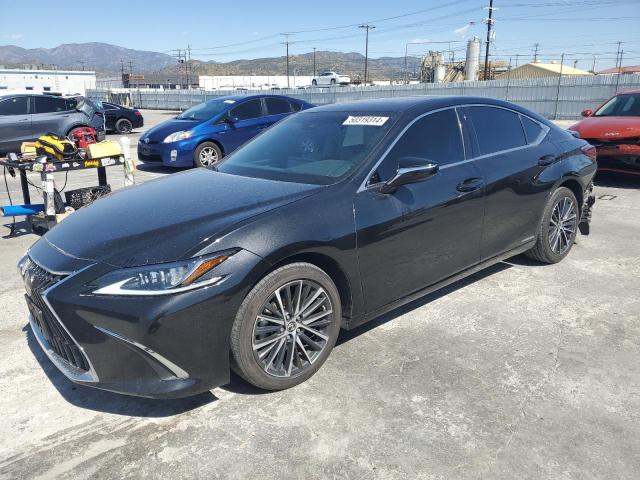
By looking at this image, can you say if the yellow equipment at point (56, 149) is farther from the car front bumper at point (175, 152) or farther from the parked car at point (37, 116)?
the parked car at point (37, 116)

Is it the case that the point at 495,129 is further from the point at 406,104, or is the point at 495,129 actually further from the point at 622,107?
the point at 622,107

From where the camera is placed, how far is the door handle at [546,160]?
4461 millimetres

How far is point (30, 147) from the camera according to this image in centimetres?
623

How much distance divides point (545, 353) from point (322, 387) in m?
1.48

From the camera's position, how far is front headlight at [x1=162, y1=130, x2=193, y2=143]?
33.3 ft

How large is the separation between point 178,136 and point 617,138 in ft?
25.2

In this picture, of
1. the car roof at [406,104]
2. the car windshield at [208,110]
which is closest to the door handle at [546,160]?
the car roof at [406,104]

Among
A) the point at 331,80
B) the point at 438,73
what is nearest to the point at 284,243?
the point at 438,73

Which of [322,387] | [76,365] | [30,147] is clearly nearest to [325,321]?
[322,387]

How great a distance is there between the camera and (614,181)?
9.02 meters

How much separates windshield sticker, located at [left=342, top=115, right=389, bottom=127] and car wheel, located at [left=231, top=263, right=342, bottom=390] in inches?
Result: 48.2

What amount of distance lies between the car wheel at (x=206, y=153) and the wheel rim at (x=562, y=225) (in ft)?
22.9

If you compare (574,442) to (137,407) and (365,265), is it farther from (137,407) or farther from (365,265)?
(137,407)

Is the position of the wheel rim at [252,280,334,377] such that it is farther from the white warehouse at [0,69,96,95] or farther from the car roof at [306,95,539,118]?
the white warehouse at [0,69,96,95]
